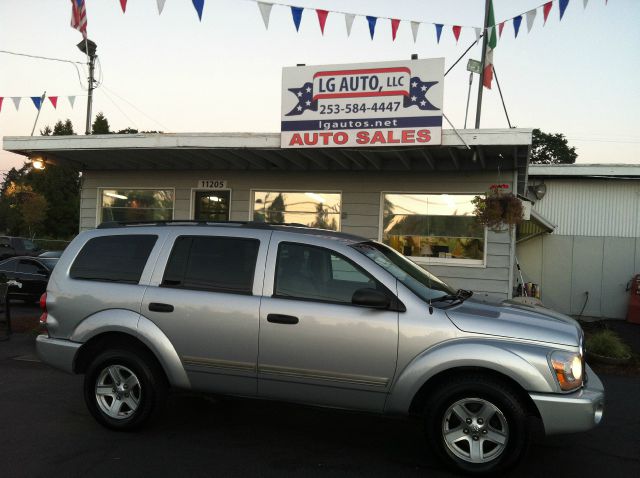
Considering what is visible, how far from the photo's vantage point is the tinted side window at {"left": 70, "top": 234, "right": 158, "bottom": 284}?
4785 mm

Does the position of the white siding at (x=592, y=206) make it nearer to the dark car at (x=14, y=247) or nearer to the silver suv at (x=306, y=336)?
the silver suv at (x=306, y=336)

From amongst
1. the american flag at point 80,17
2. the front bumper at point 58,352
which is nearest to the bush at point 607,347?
the front bumper at point 58,352

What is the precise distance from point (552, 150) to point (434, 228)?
1875 inches

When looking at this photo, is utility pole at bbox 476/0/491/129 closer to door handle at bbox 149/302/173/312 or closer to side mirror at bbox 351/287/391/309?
side mirror at bbox 351/287/391/309

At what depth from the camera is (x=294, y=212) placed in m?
11.3

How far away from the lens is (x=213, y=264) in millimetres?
4602

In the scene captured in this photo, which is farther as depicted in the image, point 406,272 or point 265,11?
point 265,11

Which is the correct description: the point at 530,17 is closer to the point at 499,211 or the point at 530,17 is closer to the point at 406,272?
the point at 499,211

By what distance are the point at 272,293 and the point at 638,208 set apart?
1310 cm

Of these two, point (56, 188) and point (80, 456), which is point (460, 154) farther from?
point (56, 188)

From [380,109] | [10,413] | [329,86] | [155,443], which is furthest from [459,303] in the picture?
[329,86]

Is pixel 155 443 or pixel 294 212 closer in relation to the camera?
pixel 155 443

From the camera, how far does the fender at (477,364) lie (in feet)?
12.3

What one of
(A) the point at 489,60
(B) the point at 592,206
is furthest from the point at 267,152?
(B) the point at 592,206
